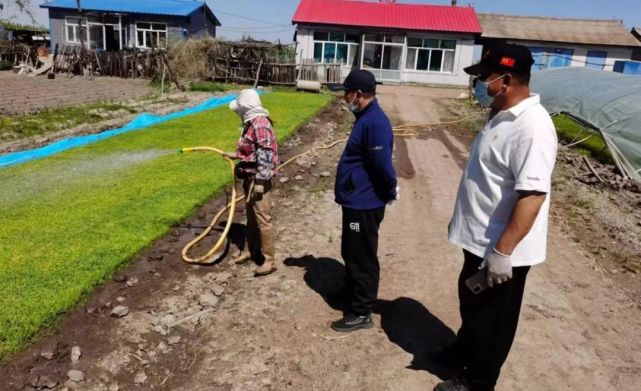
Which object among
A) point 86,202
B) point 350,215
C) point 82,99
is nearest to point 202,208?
point 86,202

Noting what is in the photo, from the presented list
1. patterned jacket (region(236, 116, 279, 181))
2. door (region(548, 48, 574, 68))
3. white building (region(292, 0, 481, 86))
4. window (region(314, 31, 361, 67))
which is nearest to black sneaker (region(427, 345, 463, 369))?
patterned jacket (region(236, 116, 279, 181))

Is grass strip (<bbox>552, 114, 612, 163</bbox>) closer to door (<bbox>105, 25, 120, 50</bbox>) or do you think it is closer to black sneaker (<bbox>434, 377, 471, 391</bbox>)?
black sneaker (<bbox>434, 377, 471, 391</bbox>)

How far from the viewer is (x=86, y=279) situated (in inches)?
184

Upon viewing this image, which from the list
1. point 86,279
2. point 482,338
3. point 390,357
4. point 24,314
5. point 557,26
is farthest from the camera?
point 557,26

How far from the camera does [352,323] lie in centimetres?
404

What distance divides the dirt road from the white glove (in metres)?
1.13

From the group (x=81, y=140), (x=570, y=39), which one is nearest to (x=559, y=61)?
(x=570, y=39)

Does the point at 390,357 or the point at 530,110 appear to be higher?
the point at 530,110

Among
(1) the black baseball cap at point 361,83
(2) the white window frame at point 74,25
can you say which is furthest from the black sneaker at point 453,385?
(2) the white window frame at point 74,25

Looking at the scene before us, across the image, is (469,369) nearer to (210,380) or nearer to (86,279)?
(210,380)

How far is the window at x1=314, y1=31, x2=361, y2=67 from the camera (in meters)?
31.2

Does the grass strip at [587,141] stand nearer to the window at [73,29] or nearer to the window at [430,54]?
the window at [430,54]

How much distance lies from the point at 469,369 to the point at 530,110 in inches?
68.1

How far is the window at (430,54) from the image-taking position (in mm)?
31203
